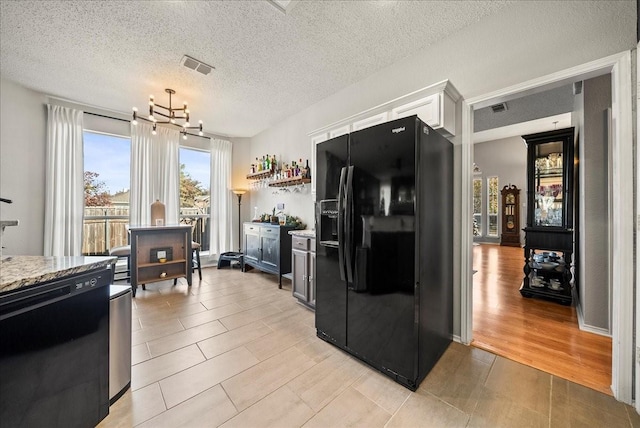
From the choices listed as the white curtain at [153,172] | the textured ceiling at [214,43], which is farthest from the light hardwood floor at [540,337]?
the white curtain at [153,172]

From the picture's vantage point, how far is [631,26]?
5.35 feet

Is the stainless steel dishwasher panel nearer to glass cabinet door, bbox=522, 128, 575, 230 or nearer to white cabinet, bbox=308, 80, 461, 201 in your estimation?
white cabinet, bbox=308, 80, 461, 201

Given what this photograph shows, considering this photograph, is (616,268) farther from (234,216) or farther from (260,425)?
(234,216)

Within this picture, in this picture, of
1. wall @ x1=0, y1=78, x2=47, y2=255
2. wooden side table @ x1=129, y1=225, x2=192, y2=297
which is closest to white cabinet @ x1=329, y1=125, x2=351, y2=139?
wooden side table @ x1=129, y1=225, x2=192, y2=297

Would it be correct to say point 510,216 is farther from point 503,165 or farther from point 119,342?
point 119,342

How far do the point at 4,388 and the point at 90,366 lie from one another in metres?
0.37

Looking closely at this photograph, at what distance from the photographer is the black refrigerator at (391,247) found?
5.63 ft

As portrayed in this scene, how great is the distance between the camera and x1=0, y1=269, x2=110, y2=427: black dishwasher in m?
1.03

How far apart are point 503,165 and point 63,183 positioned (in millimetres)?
11365

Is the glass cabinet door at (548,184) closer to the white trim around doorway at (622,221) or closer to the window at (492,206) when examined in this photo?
the white trim around doorway at (622,221)

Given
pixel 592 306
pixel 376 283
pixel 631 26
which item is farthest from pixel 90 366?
pixel 592 306

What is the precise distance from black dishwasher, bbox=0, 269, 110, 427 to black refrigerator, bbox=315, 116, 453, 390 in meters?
1.62

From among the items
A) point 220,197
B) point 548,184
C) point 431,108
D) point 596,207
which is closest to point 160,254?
point 220,197

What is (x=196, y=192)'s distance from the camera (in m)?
5.49
